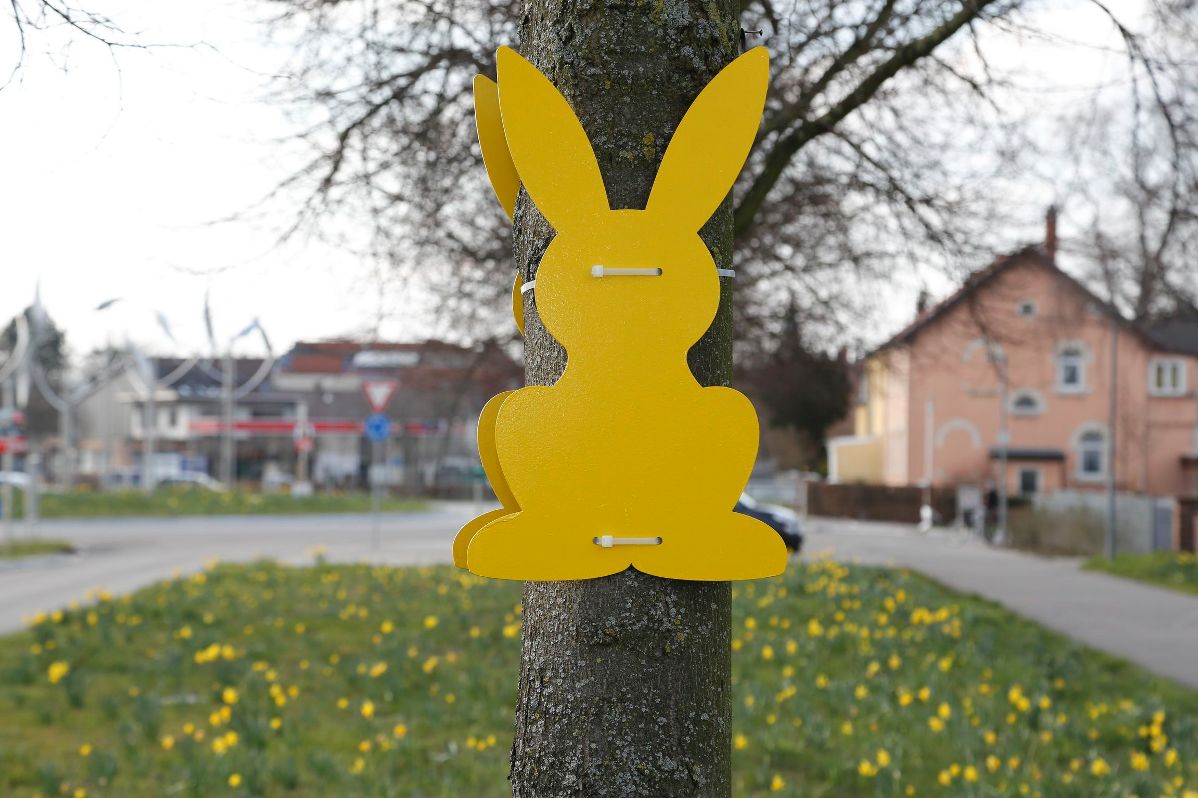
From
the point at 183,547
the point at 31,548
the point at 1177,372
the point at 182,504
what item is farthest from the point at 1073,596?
the point at 1177,372

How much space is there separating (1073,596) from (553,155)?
1347 cm

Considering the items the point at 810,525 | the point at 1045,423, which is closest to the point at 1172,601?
the point at 810,525

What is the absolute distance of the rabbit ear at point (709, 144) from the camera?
1959 mm

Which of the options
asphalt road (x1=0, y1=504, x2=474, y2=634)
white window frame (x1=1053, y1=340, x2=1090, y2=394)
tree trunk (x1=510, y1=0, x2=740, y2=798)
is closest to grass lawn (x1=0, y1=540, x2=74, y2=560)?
asphalt road (x1=0, y1=504, x2=474, y2=634)

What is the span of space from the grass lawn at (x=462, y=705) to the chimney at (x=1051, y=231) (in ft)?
8.86

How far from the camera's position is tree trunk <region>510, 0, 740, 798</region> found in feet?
6.21

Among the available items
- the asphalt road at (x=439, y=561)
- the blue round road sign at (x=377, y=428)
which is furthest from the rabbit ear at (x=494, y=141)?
the blue round road sign at (x=377, y=428)

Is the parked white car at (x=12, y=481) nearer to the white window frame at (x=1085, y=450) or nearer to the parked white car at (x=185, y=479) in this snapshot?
the parked white car at (x=185, y=479)

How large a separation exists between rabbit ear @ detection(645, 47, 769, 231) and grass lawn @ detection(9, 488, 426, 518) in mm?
29009

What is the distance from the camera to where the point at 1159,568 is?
1639 cm

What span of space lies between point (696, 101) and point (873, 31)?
497 centimetres

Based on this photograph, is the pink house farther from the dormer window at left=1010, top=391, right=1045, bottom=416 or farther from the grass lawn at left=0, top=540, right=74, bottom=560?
the grass lawn at left=0, top=540, right=74, bottom=560

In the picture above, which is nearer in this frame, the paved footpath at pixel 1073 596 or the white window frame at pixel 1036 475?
the paved footpath at pixel 1073 596

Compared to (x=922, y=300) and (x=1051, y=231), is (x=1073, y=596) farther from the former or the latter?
(x=1051, y=231)
